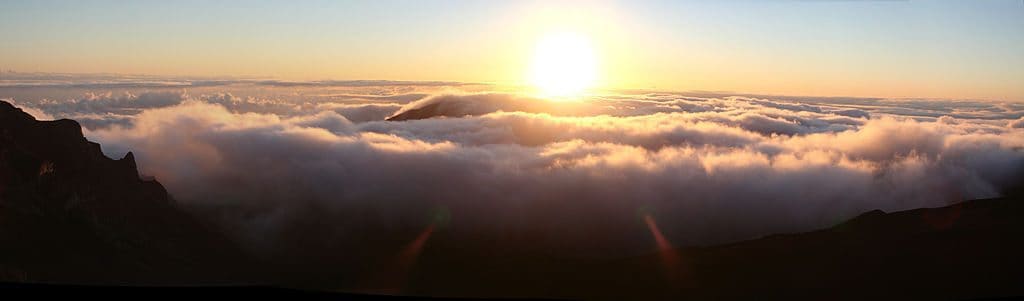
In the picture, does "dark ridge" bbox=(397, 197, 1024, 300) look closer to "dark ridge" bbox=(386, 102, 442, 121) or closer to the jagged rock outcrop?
the jagged rock outcrop

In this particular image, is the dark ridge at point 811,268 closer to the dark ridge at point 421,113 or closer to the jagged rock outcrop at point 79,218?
the jagged rock outcrop at point 79,218

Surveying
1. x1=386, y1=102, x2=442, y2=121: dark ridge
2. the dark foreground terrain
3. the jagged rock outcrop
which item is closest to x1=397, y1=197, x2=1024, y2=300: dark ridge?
the dark foreground terrain

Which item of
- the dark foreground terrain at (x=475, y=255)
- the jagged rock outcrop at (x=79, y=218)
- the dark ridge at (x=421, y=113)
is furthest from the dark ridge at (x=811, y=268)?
the dark ridge at (x=421, y=113)

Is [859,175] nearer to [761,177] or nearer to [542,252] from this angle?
[761,177]

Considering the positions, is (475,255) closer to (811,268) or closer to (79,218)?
(811,268)

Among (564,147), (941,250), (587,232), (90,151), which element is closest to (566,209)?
(587,232)

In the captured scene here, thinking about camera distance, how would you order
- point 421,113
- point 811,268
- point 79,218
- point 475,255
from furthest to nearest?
point 421,113 < point 475,255 < point 811,268 < point 79,218

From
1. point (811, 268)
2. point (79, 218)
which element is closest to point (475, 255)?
point (811, 268)
